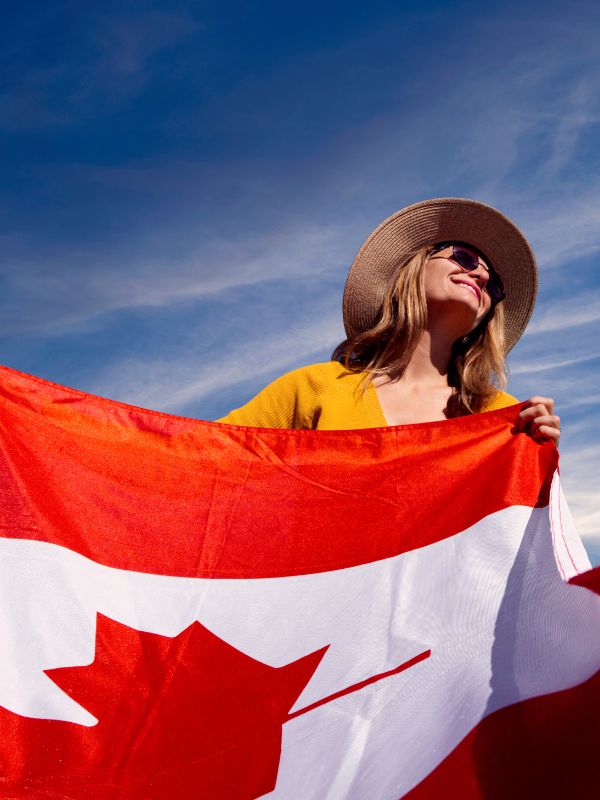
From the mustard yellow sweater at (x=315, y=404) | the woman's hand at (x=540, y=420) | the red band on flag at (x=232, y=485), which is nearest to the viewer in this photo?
the red band on flag at (x=232, y=485)

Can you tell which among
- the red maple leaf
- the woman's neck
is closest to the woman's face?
the woman's neck

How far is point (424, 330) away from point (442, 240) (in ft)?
2.31

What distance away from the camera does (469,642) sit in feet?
8.77

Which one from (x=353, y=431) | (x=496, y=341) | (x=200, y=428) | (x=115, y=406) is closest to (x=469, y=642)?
(x=353, y=431)

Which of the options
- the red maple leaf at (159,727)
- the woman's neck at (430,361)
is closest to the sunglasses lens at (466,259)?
the woman's neck at (430,361)

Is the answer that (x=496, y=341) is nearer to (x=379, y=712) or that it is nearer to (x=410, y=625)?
(x=410, y=625)

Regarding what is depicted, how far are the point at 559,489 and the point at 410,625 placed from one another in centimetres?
87

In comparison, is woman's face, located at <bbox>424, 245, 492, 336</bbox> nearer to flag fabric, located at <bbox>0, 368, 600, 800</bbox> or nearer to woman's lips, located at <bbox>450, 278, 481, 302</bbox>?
woman's lips, located at <bbox>450, 278, 481, 302</bbox>

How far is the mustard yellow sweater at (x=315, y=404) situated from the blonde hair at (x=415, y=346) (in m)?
0.09

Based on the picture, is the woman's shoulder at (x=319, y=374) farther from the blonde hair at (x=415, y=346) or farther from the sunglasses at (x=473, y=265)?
the sunglasses at (x=473, y=265)

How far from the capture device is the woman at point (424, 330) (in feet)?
13.1

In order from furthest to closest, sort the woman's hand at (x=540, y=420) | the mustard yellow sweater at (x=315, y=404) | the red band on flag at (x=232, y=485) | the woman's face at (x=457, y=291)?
the woman's face at (x=457, y=291)
the mustard yellow sweater at (x=315, y=404)
the woman's hand at (x=540, y=420)
the red band on flag at (x=232, y=485)

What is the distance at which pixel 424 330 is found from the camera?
14.3 feet

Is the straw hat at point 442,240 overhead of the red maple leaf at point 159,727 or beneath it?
overhead
